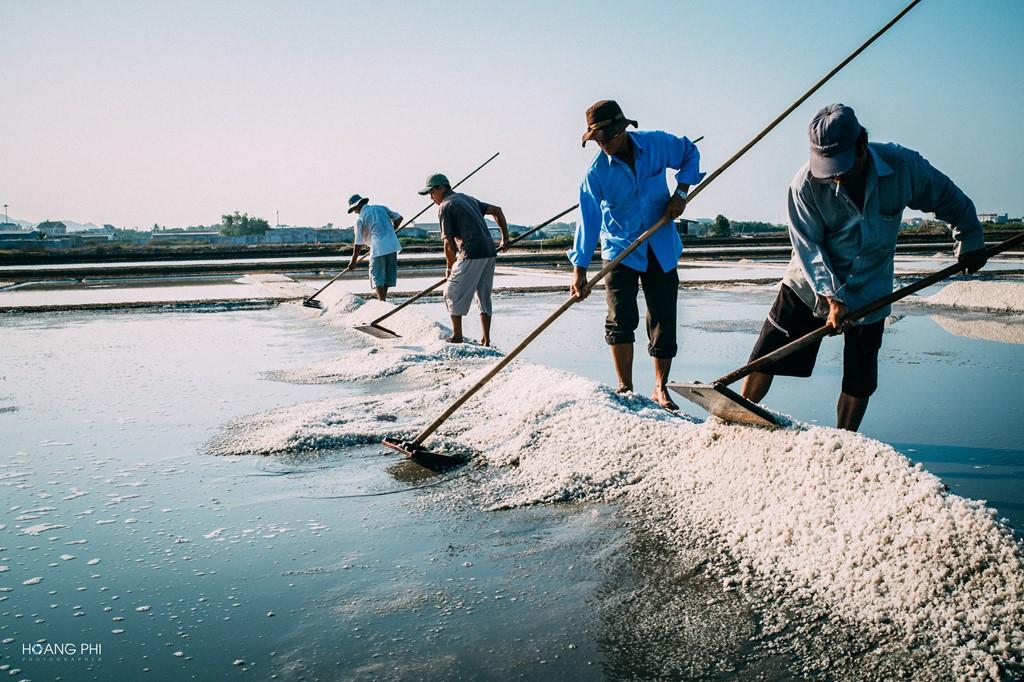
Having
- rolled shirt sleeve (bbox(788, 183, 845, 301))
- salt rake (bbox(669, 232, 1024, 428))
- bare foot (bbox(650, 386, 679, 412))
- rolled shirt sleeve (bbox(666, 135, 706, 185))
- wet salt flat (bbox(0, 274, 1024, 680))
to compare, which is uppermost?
rolled shirt sleeve (bbox(666, 135, 706, 185))

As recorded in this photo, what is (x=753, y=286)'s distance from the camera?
470 inches

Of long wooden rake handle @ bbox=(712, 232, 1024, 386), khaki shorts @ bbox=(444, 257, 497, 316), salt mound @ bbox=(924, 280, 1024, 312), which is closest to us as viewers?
long wooden rake handle @ bbox=(712, 232, 1024, 386)

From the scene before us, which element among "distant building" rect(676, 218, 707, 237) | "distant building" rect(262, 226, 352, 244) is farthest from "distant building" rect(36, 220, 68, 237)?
"distant building" rect(676, 218, 707, 237)

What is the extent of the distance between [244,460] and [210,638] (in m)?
1.52

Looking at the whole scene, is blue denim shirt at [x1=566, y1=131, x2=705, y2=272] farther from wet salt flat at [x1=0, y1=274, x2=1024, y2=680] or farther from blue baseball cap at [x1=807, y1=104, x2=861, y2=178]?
blue baseball cap at [x1=807, y1=104, x2=861, y2=178]

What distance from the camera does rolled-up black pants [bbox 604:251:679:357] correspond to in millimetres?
3754

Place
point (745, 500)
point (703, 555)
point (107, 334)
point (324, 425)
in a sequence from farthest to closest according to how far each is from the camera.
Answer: point (107, 334) → point (324, 425) → point (745, 500) → point (703, 555)

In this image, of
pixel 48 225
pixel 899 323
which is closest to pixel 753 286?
pixel 899 323

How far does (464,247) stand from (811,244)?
3692mm

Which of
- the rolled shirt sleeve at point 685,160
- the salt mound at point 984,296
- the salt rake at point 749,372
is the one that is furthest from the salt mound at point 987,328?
the salt rake at point 749,372

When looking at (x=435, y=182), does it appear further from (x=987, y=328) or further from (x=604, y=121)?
(x=987, y=328)

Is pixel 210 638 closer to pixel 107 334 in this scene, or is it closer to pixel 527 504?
pixel 527 504

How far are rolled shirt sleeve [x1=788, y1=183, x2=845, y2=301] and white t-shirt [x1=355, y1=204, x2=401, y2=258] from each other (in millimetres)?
5959

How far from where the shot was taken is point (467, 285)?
20.1 ft
